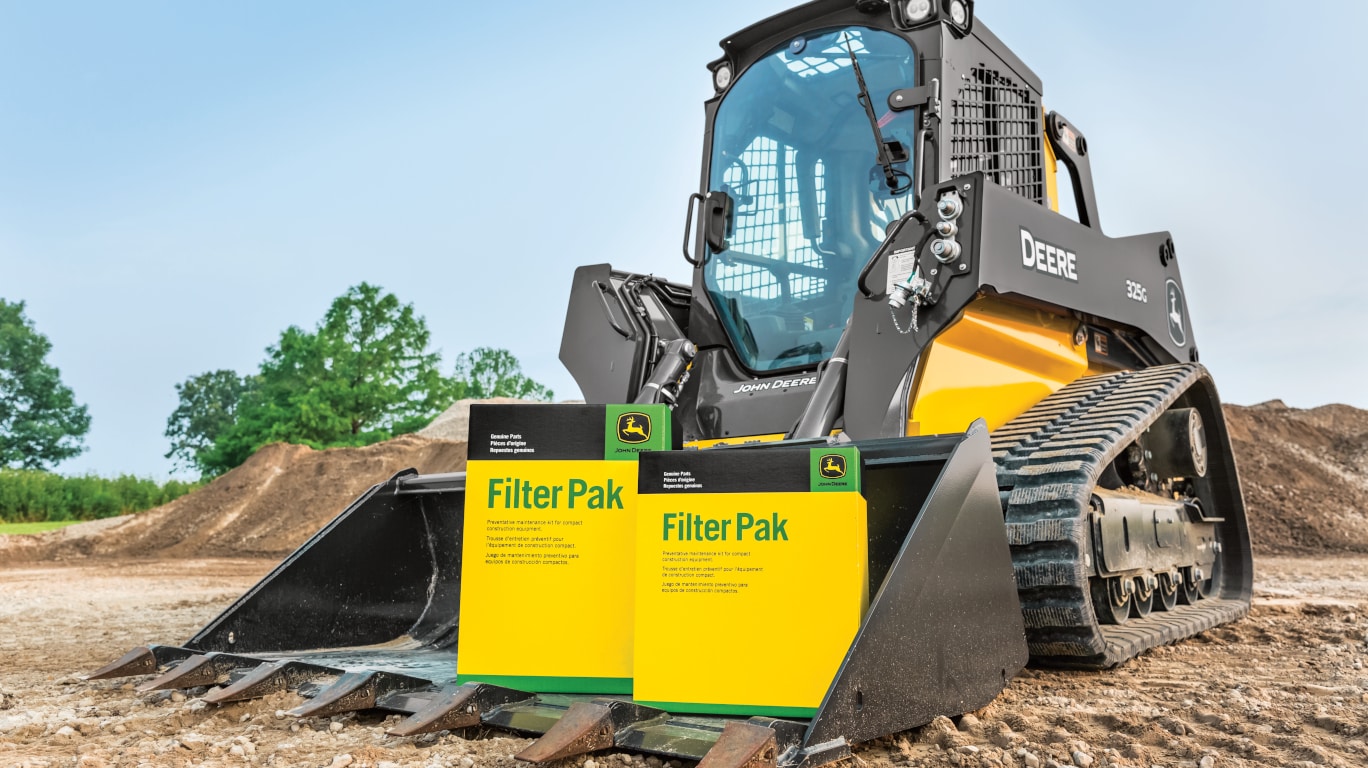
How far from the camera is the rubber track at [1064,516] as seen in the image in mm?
3326

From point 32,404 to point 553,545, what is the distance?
138 feet

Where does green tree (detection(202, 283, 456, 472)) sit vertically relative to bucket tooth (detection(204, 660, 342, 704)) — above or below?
above

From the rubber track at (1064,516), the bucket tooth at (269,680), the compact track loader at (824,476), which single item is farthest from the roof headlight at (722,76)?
the bucket tooth at (269,680)

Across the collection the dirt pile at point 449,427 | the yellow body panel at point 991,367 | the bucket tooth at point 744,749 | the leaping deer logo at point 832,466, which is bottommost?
the bucket tooth at point 744,749

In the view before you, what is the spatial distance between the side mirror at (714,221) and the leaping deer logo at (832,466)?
275cm

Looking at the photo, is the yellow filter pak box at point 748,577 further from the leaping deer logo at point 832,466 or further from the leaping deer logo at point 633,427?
the leaping deer logo at point 633,427

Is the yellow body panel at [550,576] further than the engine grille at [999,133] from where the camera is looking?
No

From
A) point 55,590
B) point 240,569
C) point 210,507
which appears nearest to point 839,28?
point 55,590

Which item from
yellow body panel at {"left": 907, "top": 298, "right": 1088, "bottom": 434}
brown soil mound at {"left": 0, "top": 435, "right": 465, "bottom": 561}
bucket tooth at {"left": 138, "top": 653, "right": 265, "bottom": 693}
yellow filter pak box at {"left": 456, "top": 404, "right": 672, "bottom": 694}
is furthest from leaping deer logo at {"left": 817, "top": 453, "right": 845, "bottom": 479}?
brown soil mound at {"left": 0, "top": 435, "right": 465, "bottom": 561}

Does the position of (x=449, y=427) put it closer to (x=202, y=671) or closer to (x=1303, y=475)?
(x=1303, y=475)

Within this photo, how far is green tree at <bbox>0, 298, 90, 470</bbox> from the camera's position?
3553 cm

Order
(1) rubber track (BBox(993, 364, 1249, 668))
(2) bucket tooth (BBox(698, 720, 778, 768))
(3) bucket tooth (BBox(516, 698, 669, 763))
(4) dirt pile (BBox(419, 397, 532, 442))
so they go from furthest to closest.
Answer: (4) dirt pile (BBox(419, 397, 532, 442)), (1) rubber track (BBox(993, 364, 1249, 668)), (3) bucket tooth (BBox(516, 698, 669, 763)), (2) bucket tooth (BBox(698, 720, 778, 768))

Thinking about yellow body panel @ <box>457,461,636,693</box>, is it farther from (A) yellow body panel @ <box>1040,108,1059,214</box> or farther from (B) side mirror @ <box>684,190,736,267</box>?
(A) yellow body panel @ <box>1040,108,1059,214</box>

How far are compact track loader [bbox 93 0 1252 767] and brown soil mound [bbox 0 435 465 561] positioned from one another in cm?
1177
